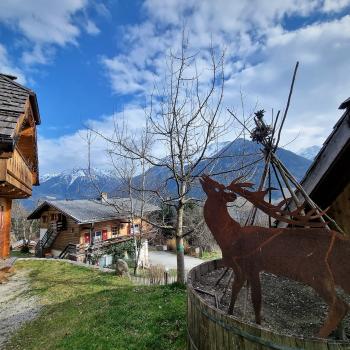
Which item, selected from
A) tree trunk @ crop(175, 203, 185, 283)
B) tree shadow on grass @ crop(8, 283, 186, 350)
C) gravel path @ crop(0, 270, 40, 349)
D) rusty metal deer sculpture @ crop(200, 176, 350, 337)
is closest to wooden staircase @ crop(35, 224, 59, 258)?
gravel path @ crop(0, 270, 40, 349)

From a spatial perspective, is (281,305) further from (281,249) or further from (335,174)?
(335,174)

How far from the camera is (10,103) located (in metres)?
8.00

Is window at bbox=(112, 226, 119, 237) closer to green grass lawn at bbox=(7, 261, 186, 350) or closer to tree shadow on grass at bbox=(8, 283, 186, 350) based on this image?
green grass lawn at bbox=(7, 261, 186, 350)

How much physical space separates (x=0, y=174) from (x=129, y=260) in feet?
79.4

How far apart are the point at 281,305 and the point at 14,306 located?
9494 mm

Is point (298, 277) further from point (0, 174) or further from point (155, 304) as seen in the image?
point (0, 174)

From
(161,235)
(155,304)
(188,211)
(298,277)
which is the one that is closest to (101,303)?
(155,304)

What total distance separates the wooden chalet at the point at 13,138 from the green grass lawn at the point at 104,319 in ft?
13.4

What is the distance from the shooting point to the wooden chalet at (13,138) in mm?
6785

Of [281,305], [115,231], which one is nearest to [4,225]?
[281,305]

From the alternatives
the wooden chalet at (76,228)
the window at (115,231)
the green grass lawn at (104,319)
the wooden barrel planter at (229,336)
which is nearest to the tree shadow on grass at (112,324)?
the green grass lawn at (104,319)

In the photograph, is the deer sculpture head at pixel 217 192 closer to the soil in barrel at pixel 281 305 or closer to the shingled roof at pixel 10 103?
the soil in barrel at pixel 281 305

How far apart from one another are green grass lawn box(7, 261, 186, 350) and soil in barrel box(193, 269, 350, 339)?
2.43 metres

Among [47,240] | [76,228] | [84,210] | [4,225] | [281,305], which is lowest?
[281,305]
